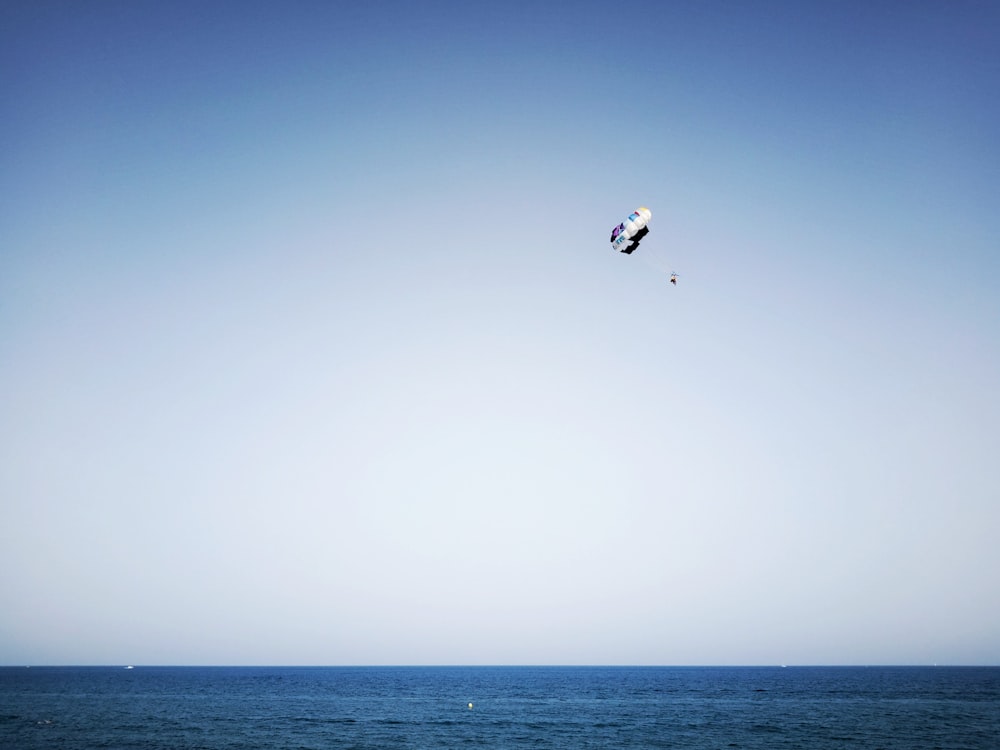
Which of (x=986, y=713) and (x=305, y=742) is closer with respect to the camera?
(x=305, y=742)

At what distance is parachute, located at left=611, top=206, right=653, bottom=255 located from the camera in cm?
3709

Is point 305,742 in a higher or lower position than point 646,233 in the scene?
lower

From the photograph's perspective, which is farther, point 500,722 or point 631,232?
point 500,722

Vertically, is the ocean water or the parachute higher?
the parachute

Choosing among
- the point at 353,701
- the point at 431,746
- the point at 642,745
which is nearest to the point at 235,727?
the point at 431,746

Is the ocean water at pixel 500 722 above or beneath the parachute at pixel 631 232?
beneath

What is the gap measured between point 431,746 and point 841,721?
45.7m

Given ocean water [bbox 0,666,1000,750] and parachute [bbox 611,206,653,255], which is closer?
parachute [bbox 611,206,653,255]

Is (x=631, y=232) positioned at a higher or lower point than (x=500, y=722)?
higher

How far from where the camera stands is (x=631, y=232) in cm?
3722

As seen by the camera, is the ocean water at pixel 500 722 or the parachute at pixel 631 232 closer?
the parachute at pixel 631 232

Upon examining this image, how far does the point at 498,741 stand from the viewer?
50875 millimetres

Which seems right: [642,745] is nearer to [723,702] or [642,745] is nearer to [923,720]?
[923,720]

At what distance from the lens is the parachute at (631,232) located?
37.1 meters
